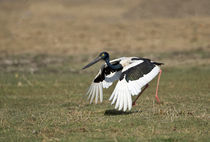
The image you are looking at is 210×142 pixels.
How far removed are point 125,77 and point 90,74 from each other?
11556 mm

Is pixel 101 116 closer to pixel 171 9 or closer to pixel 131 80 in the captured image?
pixel 131 80

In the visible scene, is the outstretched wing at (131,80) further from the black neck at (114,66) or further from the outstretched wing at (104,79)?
the outstretched wing at (104,79)

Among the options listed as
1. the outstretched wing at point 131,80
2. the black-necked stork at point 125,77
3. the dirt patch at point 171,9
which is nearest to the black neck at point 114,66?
the black-necked stork at point 125,77

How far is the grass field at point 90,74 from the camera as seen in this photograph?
8.45 m

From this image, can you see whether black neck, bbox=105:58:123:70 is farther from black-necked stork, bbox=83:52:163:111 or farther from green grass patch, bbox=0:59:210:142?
green grass patch, bbox=0:59:210:142

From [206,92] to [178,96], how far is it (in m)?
1.11

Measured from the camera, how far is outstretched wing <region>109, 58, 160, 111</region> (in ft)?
29.5

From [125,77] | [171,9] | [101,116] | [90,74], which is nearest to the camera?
[125,77]

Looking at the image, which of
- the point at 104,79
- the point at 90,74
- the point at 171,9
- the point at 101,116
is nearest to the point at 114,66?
the point at 104,79

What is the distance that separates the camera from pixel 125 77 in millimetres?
9492

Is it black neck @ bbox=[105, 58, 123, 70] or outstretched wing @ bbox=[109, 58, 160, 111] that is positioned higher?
black neck @ bbox=[105, 58, 123, 70]

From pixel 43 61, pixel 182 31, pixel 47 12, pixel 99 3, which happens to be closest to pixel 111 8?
pixel 99 3

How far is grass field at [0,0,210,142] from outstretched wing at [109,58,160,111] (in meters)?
0.40

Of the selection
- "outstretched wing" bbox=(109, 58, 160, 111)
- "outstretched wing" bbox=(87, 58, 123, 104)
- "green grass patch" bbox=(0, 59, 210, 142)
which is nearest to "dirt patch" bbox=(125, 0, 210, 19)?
"green grass patch" bbox=(0, 59, 210, 142)
